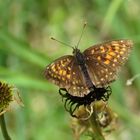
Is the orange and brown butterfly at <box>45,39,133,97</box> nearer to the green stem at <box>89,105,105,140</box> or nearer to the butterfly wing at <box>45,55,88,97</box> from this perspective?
the butterfly wing at <box>45,55,88,97</box>

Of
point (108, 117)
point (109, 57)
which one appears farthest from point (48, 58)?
point (109, 57)

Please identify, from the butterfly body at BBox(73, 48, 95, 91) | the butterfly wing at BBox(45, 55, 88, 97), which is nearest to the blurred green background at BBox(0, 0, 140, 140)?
the butterfly body at BBox(73, 48, 95, 91)

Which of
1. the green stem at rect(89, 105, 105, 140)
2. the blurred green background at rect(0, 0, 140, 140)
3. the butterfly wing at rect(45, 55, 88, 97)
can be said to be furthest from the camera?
the blurred green background at rect(0, 0, 140, 140)

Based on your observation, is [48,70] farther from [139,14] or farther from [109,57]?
[139,14]

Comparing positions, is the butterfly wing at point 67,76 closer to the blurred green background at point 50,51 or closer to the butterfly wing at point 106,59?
the butterfly wing at point 106,59

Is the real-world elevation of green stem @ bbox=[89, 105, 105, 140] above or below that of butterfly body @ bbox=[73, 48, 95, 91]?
below

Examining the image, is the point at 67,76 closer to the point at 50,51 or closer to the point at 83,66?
the point at 83,66

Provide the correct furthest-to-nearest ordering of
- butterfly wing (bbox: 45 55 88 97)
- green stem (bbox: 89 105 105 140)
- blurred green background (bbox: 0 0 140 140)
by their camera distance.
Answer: blurred green background (bbox: 0 0 140 140)
green stem (bbox: 89 105 105 140)
butterfly wing (bbox: 45 55 88 97)
